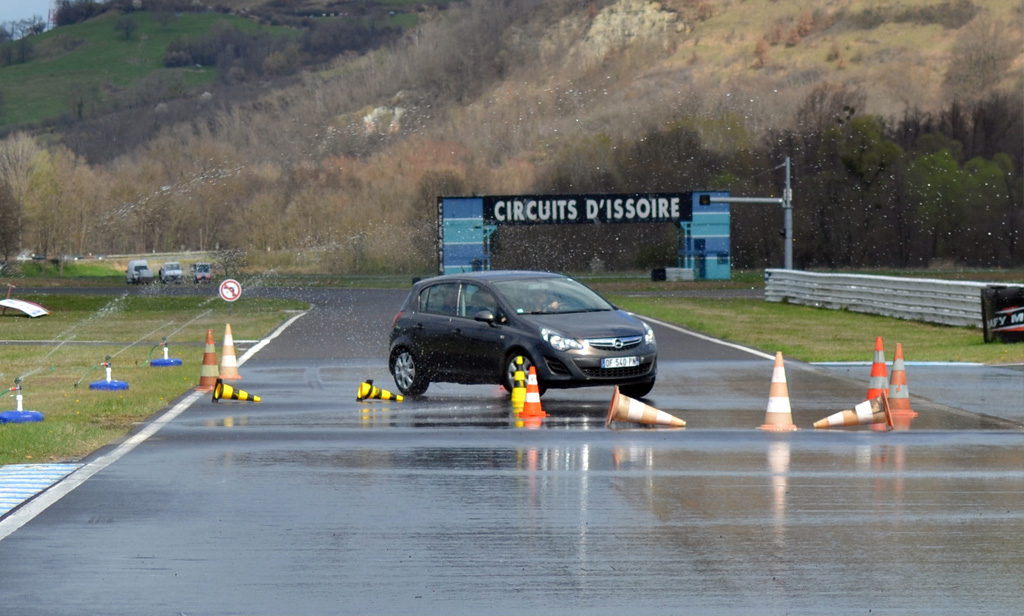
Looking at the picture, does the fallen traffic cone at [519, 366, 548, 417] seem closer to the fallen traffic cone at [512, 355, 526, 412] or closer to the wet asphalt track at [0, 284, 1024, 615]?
the wet asphalt track at [0, 284, 1024, 615]

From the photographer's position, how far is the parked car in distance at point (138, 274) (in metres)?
79.9

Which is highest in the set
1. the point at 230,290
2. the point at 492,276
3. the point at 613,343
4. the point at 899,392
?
the point at 492,276

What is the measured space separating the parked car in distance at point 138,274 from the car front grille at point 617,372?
6586 cm

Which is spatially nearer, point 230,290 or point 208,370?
point 208,370

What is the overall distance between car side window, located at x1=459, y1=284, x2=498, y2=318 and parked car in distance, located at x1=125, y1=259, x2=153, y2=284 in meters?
64.0

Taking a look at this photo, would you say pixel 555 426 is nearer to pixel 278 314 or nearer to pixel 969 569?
pixel 969 569

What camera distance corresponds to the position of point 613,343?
17.1 metres

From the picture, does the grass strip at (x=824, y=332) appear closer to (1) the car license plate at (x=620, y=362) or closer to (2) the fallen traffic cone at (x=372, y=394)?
(1) the car license plate at (x=620, y=362)

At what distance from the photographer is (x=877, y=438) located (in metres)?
13.7

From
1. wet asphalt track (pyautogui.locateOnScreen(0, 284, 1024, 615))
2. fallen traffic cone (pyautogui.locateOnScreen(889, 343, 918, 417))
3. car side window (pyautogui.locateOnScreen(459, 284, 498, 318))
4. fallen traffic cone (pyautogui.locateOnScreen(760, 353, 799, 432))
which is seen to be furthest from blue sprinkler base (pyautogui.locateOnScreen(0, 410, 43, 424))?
fallen traffic cone (pyautogui.locateOnScreen(889, 343, 918, 417))

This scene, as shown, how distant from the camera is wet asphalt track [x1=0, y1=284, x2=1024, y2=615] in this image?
7.21 meters

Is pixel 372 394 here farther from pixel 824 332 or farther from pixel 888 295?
pixel 888 295

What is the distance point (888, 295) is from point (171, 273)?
2160 inches

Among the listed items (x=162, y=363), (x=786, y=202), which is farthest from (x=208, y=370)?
(x=786, y=202)
